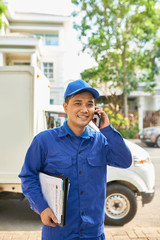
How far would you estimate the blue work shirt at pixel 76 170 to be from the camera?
6.31ft

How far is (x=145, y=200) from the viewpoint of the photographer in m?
4.89

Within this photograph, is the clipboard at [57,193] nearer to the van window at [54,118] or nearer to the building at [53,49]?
the van window at [54,118]

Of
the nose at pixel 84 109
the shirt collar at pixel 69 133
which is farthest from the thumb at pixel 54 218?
the nose at pixel 84 109

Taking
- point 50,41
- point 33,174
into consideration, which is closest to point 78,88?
point 33,174

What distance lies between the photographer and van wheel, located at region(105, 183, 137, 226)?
491 cm

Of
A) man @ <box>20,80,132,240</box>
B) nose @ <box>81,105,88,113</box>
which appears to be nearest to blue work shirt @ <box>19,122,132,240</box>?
man @ <box>20,80,132,240</box>

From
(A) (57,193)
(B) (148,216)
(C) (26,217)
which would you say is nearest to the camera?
(A) (57,193)

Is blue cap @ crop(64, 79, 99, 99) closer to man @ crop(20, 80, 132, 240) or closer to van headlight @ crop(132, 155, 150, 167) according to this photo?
man @ crop(20, 80, 132, 240)

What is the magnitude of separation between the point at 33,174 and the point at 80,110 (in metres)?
0.55

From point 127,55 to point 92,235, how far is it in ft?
69.8

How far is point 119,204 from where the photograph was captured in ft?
16.2

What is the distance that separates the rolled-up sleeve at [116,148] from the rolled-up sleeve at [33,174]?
473mm

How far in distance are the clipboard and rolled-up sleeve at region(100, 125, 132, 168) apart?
45cm

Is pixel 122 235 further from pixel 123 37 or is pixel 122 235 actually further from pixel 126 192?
pixel 123 37
